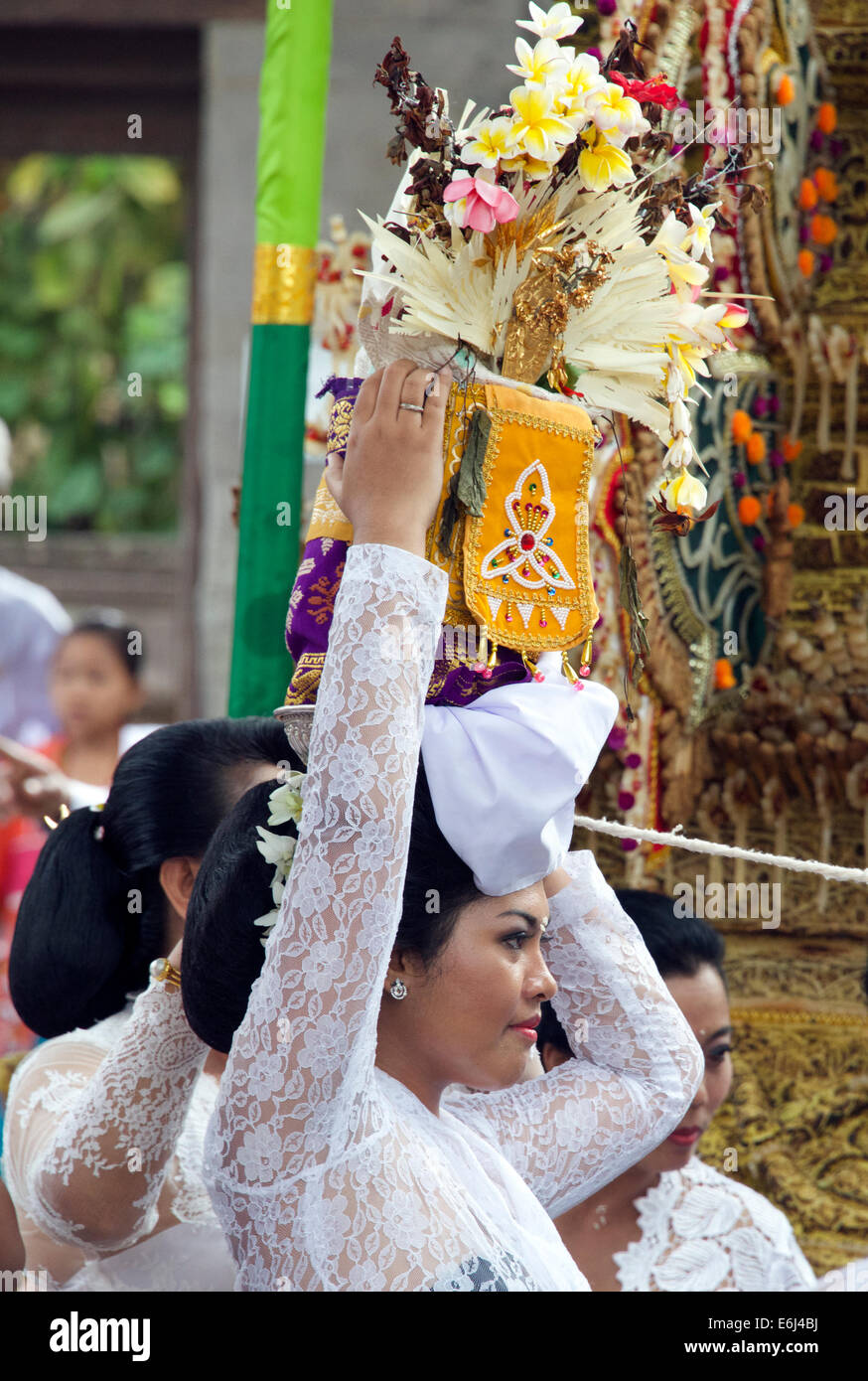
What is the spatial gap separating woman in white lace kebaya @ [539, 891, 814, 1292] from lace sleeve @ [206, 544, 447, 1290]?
878 millimetres

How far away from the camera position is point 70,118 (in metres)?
4.49

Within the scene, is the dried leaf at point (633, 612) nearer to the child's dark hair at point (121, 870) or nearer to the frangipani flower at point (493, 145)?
the frangipani flower at point (493, 145)

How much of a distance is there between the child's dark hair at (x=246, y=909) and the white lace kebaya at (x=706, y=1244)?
101cm

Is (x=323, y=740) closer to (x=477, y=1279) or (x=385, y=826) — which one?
(x=385, y=826)

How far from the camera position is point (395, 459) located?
57.7 inches

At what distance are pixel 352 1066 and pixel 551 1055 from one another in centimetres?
97

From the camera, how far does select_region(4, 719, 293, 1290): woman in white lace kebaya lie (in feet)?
6.62

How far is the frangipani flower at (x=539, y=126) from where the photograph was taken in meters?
1.48

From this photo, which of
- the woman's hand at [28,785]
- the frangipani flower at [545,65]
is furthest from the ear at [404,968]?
the woman's hand at [28,785]

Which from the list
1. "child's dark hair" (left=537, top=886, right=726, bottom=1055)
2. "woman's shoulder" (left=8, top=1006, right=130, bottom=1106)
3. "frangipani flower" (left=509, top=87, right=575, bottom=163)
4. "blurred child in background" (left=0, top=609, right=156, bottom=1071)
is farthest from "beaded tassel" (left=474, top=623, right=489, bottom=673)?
"blurred child in background" (left=0, top=609, right=156, bottom=1071)

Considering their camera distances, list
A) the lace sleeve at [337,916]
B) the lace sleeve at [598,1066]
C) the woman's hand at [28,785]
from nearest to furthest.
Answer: the lace sleeve at [337,916]
the lace sleeve at [598,1066]
the woman's hand at [28,785]

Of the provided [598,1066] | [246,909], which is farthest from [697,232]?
[598,1066]

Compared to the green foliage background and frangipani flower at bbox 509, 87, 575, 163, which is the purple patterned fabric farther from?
the green foliage background
